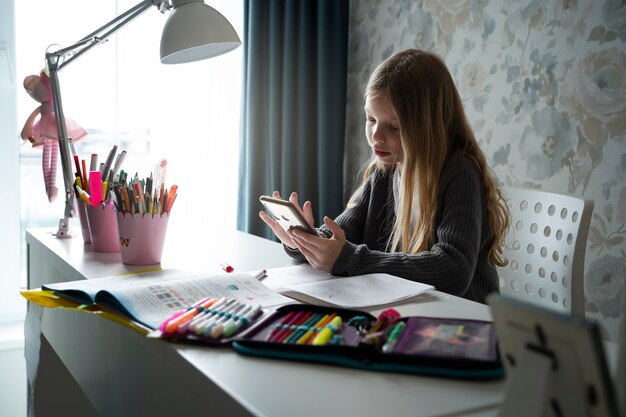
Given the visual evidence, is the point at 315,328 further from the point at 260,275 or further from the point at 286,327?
the point at 260,275

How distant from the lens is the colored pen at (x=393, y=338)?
667mm

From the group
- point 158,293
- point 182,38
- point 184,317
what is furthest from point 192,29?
point 184,317

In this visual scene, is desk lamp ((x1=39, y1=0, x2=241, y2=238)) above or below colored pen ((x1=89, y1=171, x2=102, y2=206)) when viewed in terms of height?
above

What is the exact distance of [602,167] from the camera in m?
1.80

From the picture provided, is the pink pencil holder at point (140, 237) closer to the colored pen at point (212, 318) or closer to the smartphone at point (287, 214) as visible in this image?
the smartphone at point (287, 214)

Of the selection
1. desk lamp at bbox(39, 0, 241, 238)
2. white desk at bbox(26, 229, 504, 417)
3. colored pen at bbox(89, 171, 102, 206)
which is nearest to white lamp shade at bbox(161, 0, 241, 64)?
desk lamp at bbox(39, 0, 241, 238)

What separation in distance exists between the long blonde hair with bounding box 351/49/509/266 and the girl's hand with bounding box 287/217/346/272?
0.24m

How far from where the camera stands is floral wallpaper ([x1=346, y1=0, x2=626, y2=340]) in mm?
1772

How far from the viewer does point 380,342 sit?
0.69 metres

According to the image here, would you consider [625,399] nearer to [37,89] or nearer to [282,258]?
[282,258]

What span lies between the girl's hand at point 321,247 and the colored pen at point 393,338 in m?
0.38

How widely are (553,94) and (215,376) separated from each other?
1642 millimetres

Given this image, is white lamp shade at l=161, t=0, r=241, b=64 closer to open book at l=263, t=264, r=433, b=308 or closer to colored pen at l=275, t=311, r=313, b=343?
open book at l=263, t=264, r=433, b=308

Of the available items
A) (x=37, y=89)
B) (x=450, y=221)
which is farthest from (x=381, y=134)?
(x=37, y=89)
